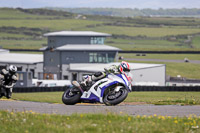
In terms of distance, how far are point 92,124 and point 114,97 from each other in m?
5.65

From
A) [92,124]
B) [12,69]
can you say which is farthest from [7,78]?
[92,124]

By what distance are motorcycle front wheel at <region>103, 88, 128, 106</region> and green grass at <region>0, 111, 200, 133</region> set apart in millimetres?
4214

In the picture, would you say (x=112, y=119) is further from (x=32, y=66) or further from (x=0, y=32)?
(x=0, y=32)

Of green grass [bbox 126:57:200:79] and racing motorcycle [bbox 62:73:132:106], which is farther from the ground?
racing motorcycle [bbox 62:73:132:106]

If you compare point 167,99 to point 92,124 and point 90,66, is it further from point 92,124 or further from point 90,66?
point 90,66

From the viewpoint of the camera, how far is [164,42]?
176750mm

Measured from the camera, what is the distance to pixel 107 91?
17.7 meters

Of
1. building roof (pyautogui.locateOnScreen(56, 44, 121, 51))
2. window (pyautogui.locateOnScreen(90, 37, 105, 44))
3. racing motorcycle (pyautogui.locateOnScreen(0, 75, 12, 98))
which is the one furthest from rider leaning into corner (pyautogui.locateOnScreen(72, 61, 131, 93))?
window (pyautogui.locateOnScreen(90, 37, 105, 44))

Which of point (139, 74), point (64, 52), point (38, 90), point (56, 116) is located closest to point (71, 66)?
point (64, 52)

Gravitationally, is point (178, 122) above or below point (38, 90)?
above

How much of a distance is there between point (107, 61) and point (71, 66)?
6.20 meters

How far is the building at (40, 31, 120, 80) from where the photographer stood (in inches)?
3100

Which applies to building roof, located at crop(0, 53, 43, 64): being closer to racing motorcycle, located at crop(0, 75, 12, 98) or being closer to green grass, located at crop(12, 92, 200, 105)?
green grass, located at crop(12, 92, 200, 105)

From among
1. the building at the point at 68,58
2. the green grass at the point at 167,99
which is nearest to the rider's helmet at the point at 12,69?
the green grass at the point at 167,99
